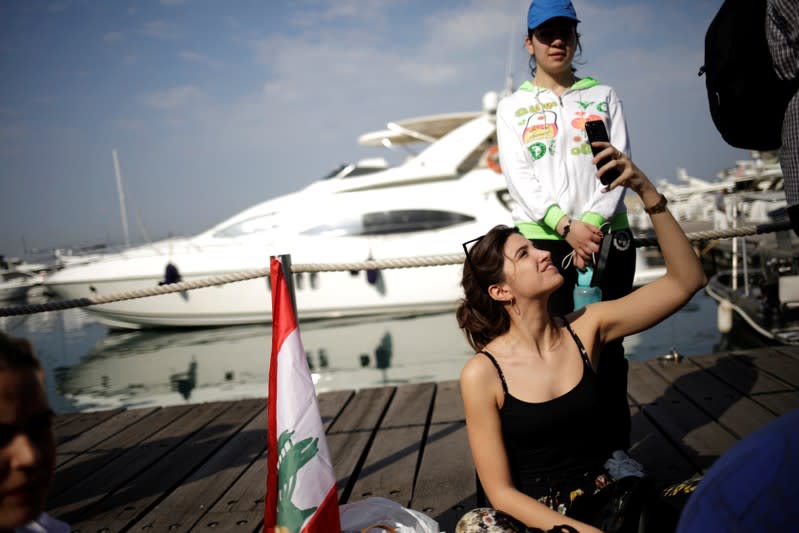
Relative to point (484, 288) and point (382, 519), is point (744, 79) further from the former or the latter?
point (382, 519)

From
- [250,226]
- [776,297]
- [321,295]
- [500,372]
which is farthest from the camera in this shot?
[250,226]

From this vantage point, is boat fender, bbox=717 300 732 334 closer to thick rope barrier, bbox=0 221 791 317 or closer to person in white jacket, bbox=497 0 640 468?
thick rope barrier, bbox=0 221 791 317

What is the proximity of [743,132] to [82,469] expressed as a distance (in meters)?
3.50

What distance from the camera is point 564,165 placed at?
7.70ft

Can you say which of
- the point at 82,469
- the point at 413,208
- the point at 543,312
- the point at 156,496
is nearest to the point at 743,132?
the point at 543,312

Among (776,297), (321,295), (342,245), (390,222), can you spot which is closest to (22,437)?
(776,297)

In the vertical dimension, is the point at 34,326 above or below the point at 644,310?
below

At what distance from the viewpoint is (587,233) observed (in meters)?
2.13

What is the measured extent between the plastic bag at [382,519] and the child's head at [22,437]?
3.64 ft

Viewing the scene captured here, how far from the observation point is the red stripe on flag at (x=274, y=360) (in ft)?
6.20

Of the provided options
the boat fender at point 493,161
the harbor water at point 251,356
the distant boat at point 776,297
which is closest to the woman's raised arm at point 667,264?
the harbor water at point 251,356

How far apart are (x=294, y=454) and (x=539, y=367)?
2.80ft

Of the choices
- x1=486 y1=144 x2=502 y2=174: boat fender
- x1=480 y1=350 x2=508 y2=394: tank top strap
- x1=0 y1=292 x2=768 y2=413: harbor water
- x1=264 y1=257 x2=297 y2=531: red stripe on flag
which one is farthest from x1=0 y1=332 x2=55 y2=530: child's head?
x1=486 y1=144 x2=502 y2=174: boat fender

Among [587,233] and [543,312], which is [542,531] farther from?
[587,233]
